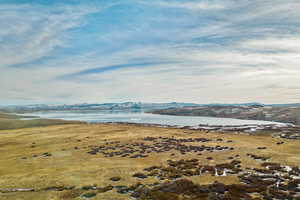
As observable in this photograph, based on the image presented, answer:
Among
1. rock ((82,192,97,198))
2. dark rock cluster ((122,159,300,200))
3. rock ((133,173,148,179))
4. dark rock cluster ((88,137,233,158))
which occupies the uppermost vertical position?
dark rock cluster ((122,159,300,200))

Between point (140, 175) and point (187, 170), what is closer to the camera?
point (140, 175)

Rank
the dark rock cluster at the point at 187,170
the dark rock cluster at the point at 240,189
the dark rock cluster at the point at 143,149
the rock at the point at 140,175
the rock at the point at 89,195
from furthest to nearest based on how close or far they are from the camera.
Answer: the dark rock cluster at the point at 143,149 → the dark rock cluster at the point at 187,170 → the rock at the point at 140,175 → the rock at the point at 89,195 → the dark rock cluster at the point at 240,189

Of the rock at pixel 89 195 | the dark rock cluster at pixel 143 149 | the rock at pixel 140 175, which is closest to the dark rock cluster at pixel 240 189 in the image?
the rock at pixel 140 175

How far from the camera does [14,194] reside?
2195 centimetres

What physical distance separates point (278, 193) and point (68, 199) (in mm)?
20592

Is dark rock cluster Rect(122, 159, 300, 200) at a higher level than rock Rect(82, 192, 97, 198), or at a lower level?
higher

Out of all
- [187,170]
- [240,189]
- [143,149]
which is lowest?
[143,149]

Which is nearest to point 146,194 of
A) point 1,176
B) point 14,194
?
point 14,194

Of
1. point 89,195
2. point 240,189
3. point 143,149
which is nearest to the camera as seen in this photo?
point 89,195

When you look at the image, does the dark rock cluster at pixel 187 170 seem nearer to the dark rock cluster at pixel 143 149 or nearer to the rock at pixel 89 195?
the rock at pixel 89 195

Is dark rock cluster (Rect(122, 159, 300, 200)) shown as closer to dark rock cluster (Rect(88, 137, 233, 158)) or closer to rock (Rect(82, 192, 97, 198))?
rock (Rect(82, 192, 97, 198))

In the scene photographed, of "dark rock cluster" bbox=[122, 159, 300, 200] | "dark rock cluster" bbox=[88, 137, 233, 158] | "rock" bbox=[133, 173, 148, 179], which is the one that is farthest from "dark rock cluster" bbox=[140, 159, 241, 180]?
"dark rock cluster" bbox=[88, 137, 233, 158]

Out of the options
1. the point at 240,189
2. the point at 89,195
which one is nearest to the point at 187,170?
the point at 240,189

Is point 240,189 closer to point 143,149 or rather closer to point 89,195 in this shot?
point 89,195
